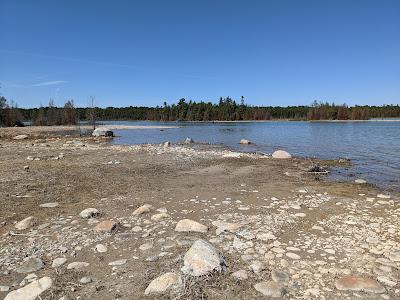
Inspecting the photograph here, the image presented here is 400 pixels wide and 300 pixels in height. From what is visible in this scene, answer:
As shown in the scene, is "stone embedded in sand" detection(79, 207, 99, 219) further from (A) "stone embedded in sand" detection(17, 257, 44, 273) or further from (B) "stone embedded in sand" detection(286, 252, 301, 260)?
(B) "stone embedded in sand" detection(286, 252, 301, 260)

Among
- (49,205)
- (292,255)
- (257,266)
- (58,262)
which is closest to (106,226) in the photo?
(58,262)

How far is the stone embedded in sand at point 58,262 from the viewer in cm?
578

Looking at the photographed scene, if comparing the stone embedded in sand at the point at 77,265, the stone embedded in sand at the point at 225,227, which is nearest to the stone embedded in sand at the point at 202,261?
the stone embedded in sand at the point at 225,227

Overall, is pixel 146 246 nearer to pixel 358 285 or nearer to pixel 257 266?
pixel 257 266

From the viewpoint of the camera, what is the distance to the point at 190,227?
24.3 ft

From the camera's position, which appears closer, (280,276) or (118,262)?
(280,276)

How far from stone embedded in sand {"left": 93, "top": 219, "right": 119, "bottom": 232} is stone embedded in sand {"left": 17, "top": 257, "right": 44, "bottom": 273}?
5.05 feet

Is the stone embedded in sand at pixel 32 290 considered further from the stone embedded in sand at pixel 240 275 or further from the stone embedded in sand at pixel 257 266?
the stone embedded in sand at pixel 257 266

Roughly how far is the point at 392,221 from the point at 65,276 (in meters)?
7.01

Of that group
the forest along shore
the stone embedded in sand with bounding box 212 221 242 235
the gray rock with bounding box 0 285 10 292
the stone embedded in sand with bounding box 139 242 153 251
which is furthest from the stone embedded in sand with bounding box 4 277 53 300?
the stone embedded in sand with bounding box 212 221 242 235

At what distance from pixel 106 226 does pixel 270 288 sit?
3.89 m

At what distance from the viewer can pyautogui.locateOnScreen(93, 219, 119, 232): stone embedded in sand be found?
732cm

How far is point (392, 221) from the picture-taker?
805cm

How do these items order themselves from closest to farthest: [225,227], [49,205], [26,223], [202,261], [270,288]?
[270,288]
[202,261]
[225,227]
[26,223]
[49,205]
